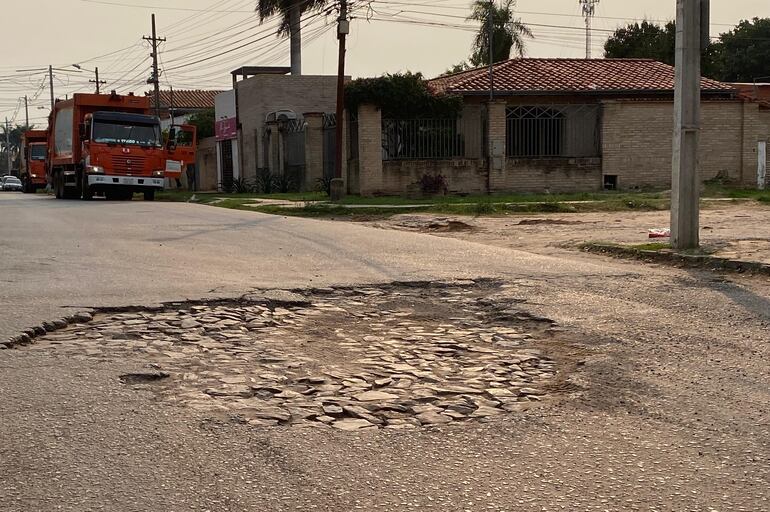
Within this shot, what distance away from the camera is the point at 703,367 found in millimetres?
5531

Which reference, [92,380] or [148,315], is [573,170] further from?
[92,380]

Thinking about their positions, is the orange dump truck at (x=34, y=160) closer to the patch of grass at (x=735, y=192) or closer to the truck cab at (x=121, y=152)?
the truck cab at (x=121, y=152)

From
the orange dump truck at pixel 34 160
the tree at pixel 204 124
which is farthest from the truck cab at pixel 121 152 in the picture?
the orange dump truck at pixel 34 160

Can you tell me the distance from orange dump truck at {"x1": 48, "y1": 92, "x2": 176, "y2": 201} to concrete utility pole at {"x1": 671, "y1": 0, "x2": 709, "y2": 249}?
72.0ft

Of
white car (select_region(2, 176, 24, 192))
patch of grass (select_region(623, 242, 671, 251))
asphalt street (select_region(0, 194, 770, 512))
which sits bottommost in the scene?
asphalt street (select_region(0, 194, 770, 512))

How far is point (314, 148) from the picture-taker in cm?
3366

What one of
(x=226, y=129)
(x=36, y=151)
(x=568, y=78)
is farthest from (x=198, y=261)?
(x=36, y=151)

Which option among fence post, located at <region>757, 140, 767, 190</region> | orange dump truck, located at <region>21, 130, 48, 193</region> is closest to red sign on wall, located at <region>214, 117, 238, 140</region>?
orange dump truck, located at <region>21, 130, 48, 193</region>

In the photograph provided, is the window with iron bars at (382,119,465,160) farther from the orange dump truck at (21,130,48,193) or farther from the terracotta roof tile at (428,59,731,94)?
the orange dump truck at (21,130,48,193)

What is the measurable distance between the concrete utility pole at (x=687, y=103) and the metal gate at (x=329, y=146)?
72.0ft

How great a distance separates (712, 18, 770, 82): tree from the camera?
60688 mm

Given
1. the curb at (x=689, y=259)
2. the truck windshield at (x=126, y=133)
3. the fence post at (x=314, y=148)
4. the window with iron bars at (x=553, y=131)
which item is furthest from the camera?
the fence post at (x=314, y=148)

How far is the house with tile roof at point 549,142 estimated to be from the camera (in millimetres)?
29266

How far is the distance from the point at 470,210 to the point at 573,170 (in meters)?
9.63
